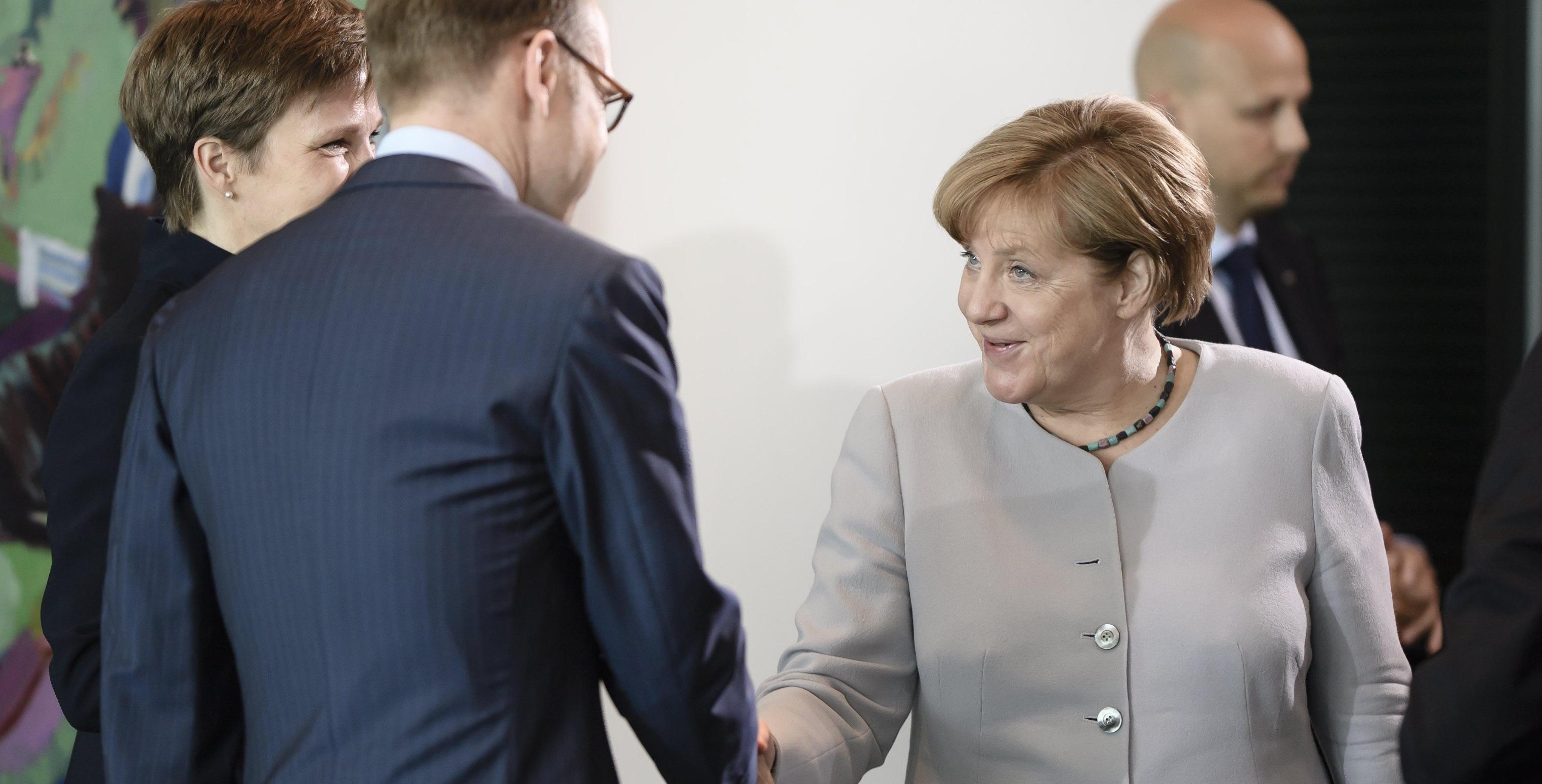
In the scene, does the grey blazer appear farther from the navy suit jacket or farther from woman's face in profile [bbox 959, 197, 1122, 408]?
the navy suit jacket

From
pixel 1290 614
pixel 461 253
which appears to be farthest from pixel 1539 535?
pixel 461 253

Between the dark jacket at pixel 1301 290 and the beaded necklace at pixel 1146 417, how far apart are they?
1.41 metres

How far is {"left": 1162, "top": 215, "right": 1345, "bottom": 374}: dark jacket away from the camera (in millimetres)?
3184

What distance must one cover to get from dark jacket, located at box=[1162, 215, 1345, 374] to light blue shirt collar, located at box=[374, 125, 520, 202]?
7.96 feet

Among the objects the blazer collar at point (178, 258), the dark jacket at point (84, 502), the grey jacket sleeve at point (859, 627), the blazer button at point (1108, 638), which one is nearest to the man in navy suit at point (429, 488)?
the dark jacket at point (84, 502)

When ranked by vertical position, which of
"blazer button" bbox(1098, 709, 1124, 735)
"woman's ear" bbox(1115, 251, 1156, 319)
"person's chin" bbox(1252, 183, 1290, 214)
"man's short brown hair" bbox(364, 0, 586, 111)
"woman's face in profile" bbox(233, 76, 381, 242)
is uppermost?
"man's short brown hair" bbox(364, 0, 586, 111)

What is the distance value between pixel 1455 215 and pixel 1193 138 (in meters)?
0.93

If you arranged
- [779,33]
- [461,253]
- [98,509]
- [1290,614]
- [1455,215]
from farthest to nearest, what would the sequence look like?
[1455,215] → [779,33] → [1290,614] → [98,509] → [461,253]

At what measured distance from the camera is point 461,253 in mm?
1149

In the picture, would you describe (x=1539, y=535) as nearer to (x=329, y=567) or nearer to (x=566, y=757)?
(x=566, y=757)

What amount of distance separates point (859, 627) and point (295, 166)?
980 millimetres

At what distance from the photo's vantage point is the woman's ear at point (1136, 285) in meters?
A: 1.80

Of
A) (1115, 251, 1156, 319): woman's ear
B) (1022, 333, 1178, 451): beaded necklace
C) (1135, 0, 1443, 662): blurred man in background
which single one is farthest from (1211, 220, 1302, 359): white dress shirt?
(1115, 251, 1156, 319): woman's ear

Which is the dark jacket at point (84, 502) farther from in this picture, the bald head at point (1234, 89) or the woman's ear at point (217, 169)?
the bald head at point (1234, 89)
